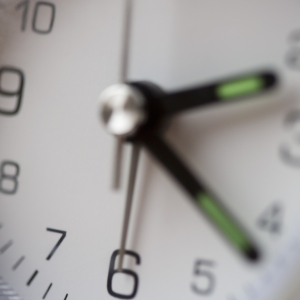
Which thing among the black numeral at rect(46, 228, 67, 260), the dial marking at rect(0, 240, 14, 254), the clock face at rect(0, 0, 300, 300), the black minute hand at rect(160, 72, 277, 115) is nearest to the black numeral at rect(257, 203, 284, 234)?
the clock face at rect(0, 0, 300, 300)

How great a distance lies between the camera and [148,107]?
613 mm

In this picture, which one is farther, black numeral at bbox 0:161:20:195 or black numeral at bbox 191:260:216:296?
black numeral at bbox 0:161:20:195

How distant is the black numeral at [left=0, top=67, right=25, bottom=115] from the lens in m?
0.74

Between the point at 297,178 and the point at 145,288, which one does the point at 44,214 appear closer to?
the point at 145,288

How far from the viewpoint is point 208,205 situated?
23.4 inches

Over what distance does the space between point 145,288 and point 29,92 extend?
37 cm

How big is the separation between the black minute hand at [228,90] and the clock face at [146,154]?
0.01m

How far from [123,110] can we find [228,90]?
14 centimetres

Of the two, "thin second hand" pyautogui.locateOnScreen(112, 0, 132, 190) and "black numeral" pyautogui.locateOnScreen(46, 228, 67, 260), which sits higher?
"thin second hand" pyautogui.locateOnScreen(112, 0, 132, 190)

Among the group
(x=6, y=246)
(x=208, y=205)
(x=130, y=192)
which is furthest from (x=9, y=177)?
(x=208, y=205)

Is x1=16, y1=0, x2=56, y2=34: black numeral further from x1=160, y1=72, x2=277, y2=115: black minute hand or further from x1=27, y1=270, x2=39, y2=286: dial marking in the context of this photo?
x1=27, y1=270, x2=39, y2=286: dial marking

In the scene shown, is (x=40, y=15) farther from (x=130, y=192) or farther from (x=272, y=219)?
(x=272, y=219)

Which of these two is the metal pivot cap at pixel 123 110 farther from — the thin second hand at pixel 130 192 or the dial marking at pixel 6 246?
the dial marking at pixel 6 246

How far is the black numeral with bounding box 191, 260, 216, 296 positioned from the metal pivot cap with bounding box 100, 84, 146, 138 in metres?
0.22
